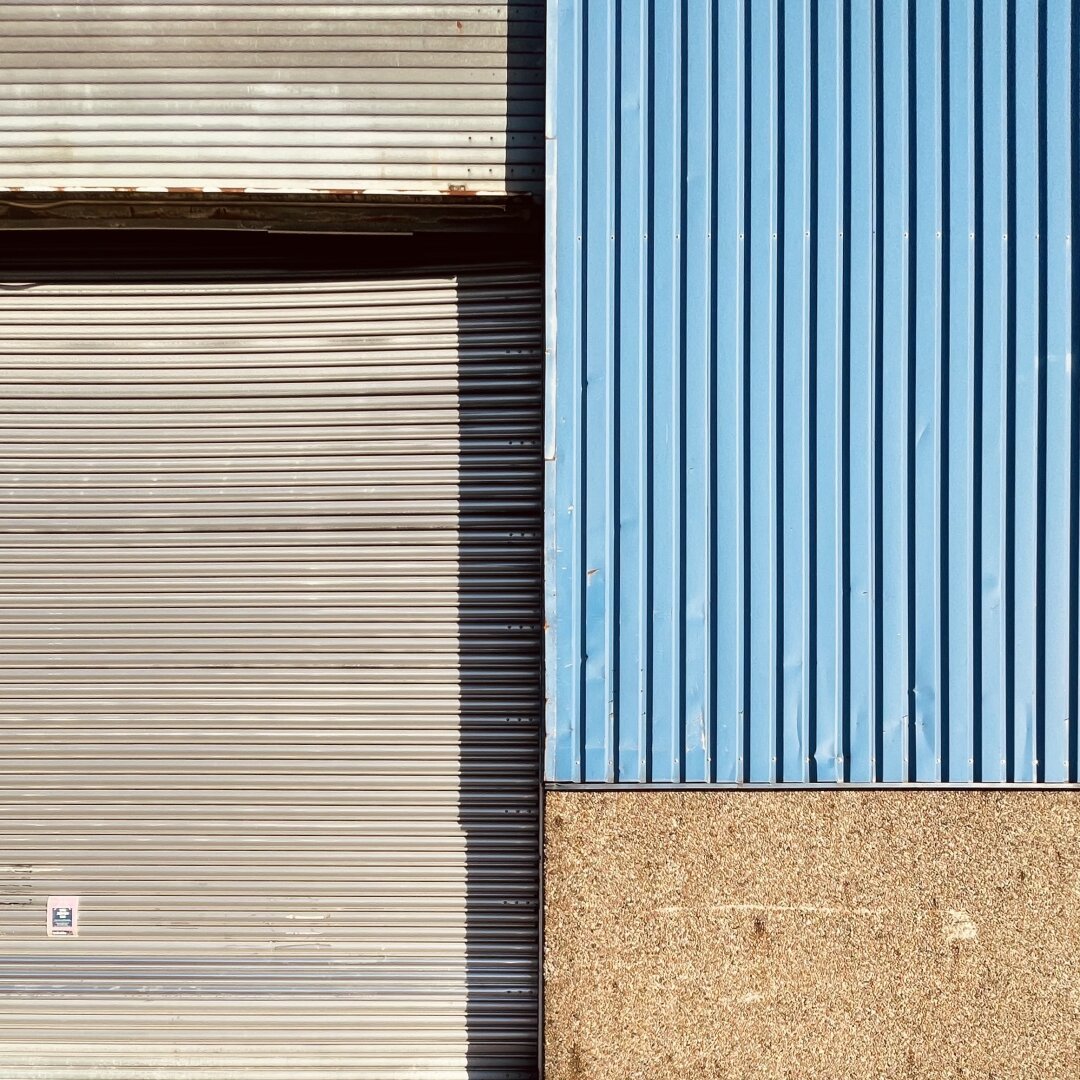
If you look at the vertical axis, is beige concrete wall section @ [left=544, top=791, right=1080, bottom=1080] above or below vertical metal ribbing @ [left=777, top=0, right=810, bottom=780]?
below

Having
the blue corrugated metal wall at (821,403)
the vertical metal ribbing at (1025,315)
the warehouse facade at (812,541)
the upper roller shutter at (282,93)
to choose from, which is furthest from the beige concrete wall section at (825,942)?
the upper roller shutter at (282,93)

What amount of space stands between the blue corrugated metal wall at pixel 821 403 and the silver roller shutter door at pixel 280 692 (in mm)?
541

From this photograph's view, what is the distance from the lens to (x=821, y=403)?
352 centimetres

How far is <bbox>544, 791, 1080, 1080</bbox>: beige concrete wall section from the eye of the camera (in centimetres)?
346

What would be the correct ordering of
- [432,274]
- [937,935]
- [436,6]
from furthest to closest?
[432,274] → [436,6] → [937,935]

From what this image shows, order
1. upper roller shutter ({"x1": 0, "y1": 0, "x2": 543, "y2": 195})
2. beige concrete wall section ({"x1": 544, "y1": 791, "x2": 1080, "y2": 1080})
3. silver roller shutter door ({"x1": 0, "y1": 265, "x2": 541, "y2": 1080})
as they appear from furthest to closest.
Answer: silver roller shutter door ({"x1": 0, "y1": 265, "x2": 541, "y2": 1080}) < upper roller shutter ({"x1": 0, "y1": 0, "x2": 543, "y2": 195}) < beige concrete wall section ({"x1": 544, "y1": 791, "x2": 1080, "y2": 1080})

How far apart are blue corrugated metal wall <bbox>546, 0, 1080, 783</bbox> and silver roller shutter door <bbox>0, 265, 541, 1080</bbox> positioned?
0.54 m

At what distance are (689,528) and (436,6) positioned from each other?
253 centimetres

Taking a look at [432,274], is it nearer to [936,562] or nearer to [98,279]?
[98,279]

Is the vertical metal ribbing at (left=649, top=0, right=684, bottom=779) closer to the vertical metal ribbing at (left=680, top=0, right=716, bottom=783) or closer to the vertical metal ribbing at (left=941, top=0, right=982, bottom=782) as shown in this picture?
the vertical metal ribbing at (left=680, top=0, right=716, bottom=783)

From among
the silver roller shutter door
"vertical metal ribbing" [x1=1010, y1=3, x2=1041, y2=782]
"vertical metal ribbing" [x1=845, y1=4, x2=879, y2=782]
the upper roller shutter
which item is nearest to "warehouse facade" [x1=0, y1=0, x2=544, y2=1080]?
the silver roller shutter door

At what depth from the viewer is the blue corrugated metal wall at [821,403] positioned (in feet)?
11.5

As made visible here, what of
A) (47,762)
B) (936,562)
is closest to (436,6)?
(936,562)

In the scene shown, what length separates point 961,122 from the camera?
11.5 ft
